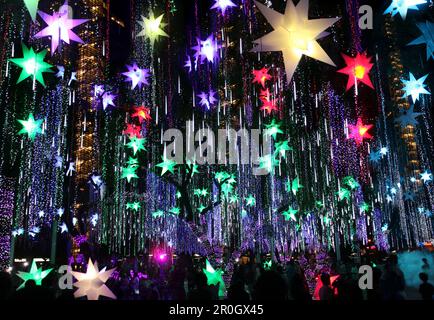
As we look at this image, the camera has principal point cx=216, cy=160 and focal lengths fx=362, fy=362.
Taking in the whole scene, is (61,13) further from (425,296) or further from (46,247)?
(46,247)

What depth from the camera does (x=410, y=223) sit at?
2264 centimetres

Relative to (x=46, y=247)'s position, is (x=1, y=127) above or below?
above

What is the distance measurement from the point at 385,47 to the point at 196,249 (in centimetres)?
1425

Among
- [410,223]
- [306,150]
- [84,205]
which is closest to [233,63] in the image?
[306,150]

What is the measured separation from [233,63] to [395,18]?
7.41 m

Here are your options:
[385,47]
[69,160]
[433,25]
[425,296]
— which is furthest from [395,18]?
[69,160]

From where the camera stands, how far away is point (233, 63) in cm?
1633

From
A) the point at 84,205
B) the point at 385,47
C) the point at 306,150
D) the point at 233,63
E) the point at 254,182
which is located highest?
the point at 385,47
